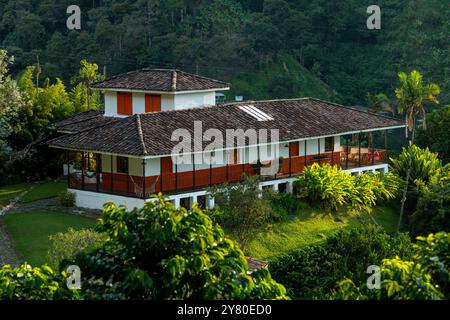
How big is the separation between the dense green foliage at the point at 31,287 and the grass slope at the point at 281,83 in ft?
199

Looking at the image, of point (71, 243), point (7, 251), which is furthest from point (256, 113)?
point (71, 243)

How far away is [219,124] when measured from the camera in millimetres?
39219

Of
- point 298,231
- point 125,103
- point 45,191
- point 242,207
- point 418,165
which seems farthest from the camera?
point 418,165

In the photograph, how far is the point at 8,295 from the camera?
15844 millimetres

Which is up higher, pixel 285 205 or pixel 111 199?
pixel 111 199

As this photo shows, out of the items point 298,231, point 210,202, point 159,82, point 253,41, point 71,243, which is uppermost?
point 253,41

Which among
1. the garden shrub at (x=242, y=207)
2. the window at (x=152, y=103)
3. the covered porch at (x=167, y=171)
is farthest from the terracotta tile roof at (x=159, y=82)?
the garden shrub at (x=242, y=207)

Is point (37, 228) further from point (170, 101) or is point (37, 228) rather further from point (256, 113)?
point (256, 113)

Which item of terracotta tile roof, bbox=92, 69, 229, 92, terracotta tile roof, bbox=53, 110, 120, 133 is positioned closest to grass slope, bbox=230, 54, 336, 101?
terracotta tile roof, bbox=53, 110, 120, 133

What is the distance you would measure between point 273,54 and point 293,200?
4525 cm

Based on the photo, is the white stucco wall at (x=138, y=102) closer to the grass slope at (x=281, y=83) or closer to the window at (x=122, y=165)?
the window at (x=122, y=165)

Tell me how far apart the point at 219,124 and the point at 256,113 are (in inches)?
115

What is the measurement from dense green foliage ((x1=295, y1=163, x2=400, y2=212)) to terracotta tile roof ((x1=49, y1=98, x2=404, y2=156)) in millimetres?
1744

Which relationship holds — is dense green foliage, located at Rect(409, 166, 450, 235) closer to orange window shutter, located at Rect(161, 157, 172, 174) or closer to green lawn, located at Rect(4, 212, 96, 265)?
orange window shutter, located at Rect(161, 157, 172, 174)
